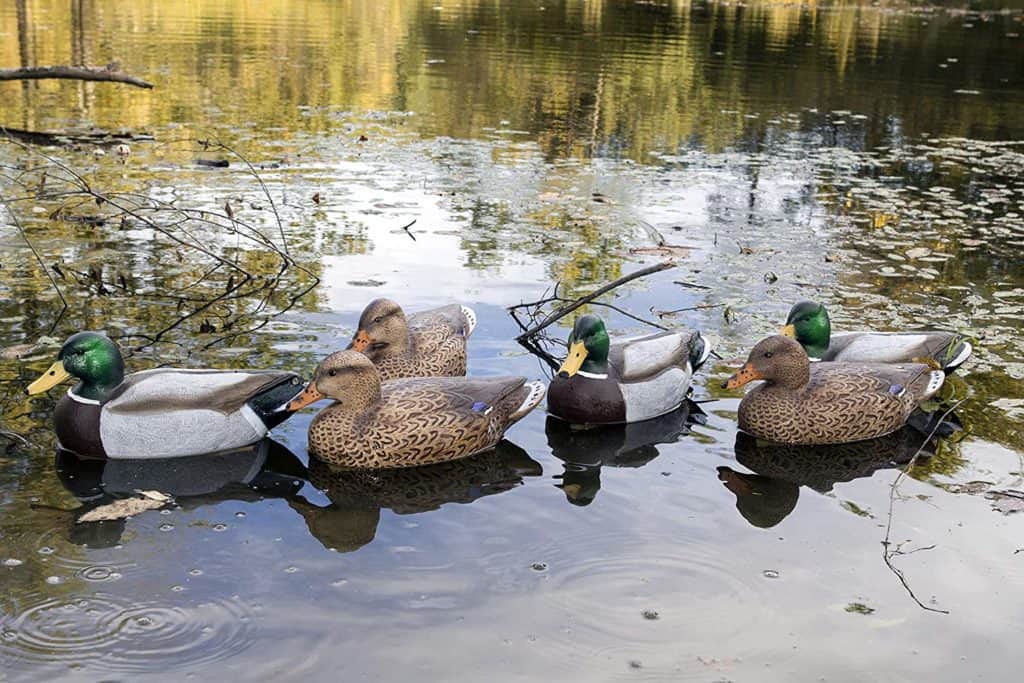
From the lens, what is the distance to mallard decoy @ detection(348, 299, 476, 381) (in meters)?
6.65

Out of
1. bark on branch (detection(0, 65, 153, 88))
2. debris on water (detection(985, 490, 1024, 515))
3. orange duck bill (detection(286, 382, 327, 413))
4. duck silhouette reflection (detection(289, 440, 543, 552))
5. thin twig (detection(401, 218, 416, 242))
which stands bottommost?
duck silhouette reflection (detection(289, 440, 543, 552))

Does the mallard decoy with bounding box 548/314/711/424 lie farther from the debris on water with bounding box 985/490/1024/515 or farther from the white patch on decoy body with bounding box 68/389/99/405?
the white patch on decoy body with bounding box 68/389/99/405

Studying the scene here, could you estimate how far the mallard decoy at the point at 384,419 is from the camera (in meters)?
5.83

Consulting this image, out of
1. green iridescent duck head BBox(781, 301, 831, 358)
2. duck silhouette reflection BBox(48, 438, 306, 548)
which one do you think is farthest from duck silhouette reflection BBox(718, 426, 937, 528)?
duck silhouette reflection BBox(48, 438, 306, 548)

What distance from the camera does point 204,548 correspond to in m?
4.94

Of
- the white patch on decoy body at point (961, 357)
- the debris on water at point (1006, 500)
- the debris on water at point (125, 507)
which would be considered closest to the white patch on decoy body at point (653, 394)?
the white patch on decoy body at point (961, 357)

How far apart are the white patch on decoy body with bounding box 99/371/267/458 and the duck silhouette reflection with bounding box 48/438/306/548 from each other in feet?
0.24

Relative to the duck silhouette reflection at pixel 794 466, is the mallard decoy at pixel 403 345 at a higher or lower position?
higher

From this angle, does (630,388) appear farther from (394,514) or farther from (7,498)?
(7,498)

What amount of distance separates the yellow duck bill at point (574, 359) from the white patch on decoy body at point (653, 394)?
0.27 metres

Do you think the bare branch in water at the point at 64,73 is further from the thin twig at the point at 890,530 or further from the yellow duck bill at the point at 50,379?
the thin twig at the point at 890,530

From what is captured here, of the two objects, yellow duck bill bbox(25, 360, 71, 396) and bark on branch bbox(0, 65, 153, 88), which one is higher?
bark on branch bbox(0, 65, 153, 88)

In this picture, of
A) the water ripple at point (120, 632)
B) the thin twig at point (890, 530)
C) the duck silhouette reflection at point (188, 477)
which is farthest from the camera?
the duck silhouette reflection at point (188, 477)

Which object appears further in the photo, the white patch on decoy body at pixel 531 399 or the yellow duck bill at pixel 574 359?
the yellow duck bill at pixel 574 359
